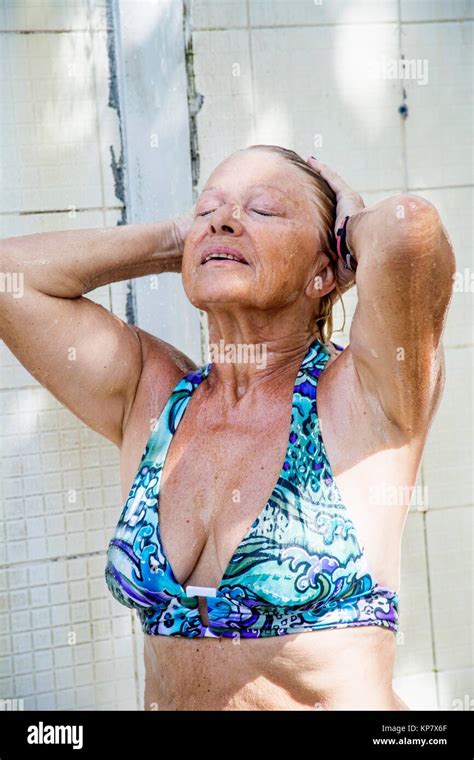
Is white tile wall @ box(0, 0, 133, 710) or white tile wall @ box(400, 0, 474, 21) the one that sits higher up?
white tile wall @ box(400, 0, 474, 21)

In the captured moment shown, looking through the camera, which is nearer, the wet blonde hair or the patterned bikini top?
the patterned bikini top

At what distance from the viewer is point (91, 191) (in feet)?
10.6

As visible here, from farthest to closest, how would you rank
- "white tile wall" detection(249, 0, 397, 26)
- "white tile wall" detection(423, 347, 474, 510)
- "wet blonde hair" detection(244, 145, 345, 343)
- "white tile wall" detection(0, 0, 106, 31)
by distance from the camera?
"white tile wall" detection(423, 347, 474, 510), "white tile wall" detection(249, 0, 397, 26), "white tile wall" detection(0, 0, 106, 31), "wet blonde hair" detection(244, 145, 345, 343)

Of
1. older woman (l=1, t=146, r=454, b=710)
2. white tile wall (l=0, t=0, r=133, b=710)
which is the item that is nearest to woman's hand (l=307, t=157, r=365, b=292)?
older woman (l=1, t=146, r=454, b=710)

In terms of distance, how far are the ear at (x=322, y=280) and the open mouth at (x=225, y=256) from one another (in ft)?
0.71

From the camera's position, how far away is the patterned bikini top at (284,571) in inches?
79.3

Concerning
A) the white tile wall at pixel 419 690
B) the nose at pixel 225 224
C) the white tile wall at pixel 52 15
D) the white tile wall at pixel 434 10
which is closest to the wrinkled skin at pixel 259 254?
the nose at pixel 225 224

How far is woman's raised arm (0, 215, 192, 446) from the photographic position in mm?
2355

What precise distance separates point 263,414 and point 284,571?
1.35ft

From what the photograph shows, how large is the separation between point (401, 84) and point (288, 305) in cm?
147

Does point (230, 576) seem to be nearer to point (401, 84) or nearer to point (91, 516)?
point (91, 516)

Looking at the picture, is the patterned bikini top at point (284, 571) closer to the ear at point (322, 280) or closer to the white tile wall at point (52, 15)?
the ear at point (322, 280)

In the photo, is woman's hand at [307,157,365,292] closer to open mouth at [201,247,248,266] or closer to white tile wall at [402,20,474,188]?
open mouth at [201,247,248,266]

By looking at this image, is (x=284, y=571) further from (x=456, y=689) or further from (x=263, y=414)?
(x=456, y=689)
